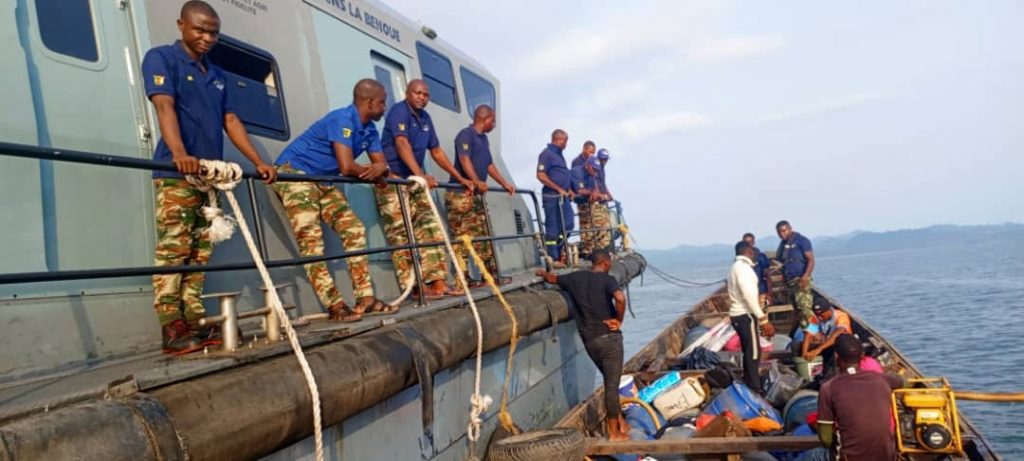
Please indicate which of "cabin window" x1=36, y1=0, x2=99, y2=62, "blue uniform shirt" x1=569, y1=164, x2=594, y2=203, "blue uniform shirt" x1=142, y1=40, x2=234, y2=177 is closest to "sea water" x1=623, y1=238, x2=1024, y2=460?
"blue uniform shirt" x1=569, y1=164, x2=594, y2=203

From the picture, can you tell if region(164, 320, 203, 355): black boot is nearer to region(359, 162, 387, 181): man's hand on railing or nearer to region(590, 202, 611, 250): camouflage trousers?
region(359, 162, 387, 181): man's hand on railing

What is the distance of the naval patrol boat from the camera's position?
2312mm

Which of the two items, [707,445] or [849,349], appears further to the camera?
[707,445]

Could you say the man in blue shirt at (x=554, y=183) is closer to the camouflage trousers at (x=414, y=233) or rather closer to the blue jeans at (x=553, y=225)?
the blue jeans at (x=553, y=225)

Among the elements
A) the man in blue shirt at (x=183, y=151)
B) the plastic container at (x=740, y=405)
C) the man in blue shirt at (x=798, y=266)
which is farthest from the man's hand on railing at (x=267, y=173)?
the man in blue shirt at (x=798, y=266)

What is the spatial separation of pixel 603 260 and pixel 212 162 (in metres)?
4.61

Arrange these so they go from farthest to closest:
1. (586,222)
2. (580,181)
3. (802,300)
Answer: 1. (802,300)
2. (586,222)
3. (580,181)

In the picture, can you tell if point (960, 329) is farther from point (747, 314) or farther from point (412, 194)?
point (412, 194)

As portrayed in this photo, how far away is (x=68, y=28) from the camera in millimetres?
3404

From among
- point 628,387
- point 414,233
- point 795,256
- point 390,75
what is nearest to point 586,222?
point 628,387

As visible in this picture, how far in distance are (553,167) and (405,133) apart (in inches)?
171

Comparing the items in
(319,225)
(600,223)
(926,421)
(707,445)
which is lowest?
(707,445)

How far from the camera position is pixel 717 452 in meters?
5.34

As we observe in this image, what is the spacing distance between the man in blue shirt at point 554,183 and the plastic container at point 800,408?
3.55 metres
